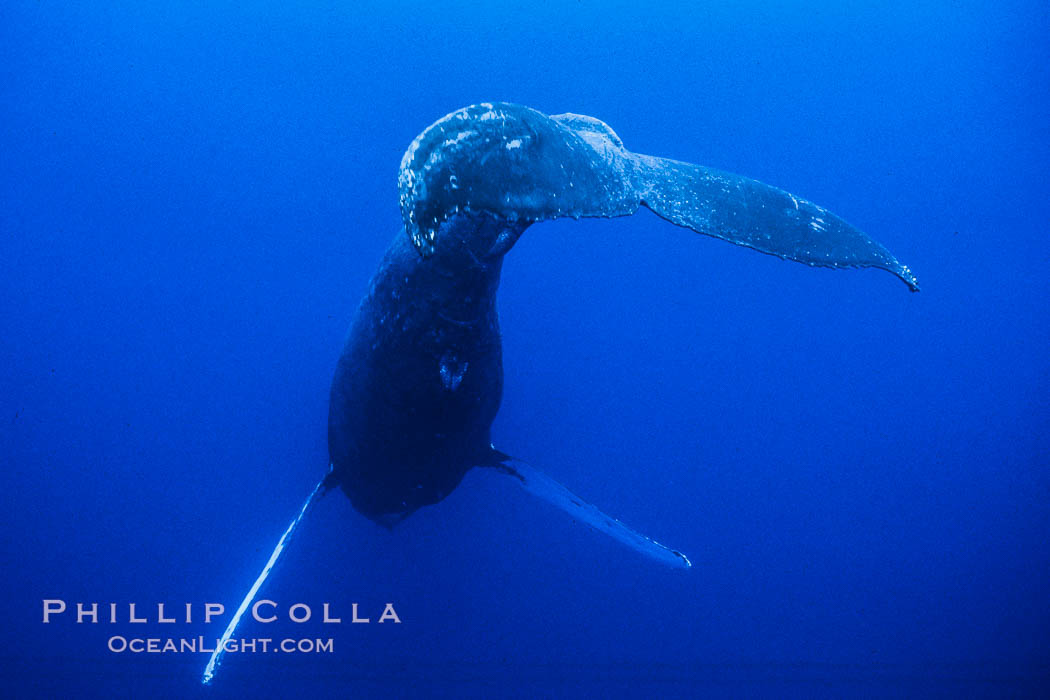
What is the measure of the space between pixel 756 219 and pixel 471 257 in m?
0.84

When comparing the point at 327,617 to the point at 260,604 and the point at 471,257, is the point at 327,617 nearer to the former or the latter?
the point at 260,604

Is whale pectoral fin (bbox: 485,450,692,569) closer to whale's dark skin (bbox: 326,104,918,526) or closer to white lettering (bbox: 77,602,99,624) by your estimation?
whale's dark skin (bbox: 326,104,918,526)

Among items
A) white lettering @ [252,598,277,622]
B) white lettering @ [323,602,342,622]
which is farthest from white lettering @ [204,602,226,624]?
white lettering @ [323,602,342,622]

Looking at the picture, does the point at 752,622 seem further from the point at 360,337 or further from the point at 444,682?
the point at 360,337

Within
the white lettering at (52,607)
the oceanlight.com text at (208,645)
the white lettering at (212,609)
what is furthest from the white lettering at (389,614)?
the white lettering at (52,607)

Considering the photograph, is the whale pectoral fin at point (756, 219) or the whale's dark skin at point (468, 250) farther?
the whale pectoral fin at point (756, 219)

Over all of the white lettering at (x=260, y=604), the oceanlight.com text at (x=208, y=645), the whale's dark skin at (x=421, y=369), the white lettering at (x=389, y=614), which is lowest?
the oceanlight.com text at (x=208, y=645)

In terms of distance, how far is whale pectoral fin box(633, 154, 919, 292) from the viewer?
1540 millimetres

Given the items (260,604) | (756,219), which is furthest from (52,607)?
(756,219)

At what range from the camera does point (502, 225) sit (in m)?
1.66

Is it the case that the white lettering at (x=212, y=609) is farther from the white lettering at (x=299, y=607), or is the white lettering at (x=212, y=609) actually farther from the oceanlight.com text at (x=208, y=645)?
the white lettering at (x=299, y=607)

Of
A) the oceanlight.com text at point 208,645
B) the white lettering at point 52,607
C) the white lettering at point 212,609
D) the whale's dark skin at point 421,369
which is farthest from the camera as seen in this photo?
the white lettering at point 52,607

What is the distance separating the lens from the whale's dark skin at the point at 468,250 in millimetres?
1158

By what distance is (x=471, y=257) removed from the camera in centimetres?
192
